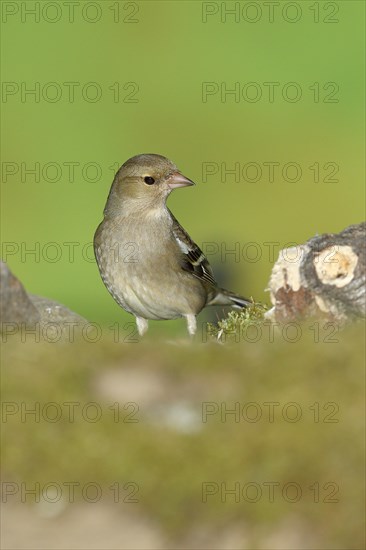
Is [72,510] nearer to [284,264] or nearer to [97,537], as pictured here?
[97,537]

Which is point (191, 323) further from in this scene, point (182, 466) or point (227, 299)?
point (182, 466)

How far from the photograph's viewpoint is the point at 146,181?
33.4 ft

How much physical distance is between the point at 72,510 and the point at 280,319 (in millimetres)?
2948

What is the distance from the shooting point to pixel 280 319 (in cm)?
758

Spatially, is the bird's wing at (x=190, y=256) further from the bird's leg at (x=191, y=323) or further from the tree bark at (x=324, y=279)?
the tree bark at (x=324, y=279)

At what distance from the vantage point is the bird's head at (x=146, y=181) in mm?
10125

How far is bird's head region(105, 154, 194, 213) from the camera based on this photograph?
10125 mm

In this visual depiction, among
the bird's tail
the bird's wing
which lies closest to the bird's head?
the bird's wing

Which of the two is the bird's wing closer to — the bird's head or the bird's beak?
the bird's head

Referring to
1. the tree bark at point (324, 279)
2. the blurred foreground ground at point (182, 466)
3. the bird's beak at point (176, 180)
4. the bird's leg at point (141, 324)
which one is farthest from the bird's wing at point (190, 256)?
the blurred foreground ground at point (182, 466)

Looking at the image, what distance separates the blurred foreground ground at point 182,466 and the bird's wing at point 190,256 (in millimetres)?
5151

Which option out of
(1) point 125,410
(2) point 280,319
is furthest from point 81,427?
(2) point 280,319

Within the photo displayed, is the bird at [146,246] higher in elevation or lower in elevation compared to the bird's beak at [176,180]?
lower

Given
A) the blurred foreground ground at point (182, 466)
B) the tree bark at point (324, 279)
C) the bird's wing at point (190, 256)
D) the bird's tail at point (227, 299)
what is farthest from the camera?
the bird's tail at point (227, 299)
